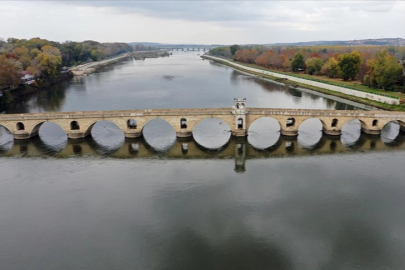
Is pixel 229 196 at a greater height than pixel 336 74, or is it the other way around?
pixel 336 74

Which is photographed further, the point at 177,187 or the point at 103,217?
the point at 177,187

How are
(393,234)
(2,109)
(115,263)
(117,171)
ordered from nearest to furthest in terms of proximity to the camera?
(115,263), (393,234), (117,171), (2,109)

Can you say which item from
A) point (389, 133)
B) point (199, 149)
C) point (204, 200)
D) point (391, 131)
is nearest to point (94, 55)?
point (199, 149)

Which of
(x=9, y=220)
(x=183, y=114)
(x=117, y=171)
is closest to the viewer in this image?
(x=9, y=220)

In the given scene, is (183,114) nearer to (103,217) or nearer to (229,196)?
(229,196)

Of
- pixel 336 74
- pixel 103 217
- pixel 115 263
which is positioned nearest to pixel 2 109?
pixel 103 217

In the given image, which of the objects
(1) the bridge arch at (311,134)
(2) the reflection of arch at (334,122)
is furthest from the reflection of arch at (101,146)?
(2) the reflection of arch at (334,122)

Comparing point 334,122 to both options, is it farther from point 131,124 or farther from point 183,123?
point 131,124
